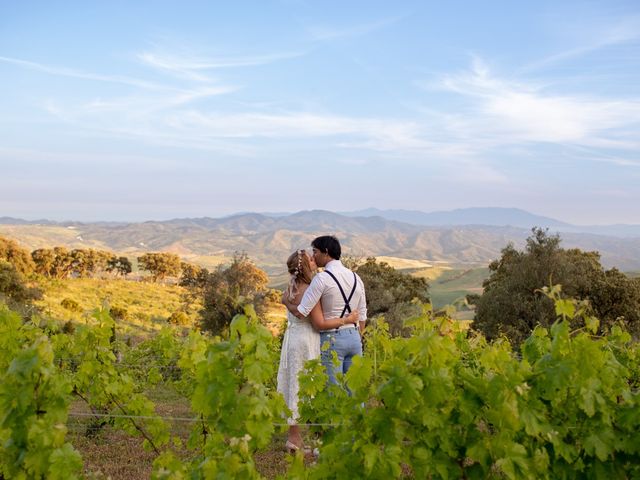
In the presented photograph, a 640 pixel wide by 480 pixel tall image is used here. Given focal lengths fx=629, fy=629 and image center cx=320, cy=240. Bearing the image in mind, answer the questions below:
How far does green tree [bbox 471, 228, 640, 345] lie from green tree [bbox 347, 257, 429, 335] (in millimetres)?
3074

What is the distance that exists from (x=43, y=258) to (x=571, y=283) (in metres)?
42.8

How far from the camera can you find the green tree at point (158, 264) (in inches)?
2461

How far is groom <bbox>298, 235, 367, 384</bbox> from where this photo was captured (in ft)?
19.3

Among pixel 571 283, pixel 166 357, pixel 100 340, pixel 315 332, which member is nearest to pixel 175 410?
pixel 166 357

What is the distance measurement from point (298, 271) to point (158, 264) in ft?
193

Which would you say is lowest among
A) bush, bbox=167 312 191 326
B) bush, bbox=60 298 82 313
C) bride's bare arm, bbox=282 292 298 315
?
bush, bbox=167 312 191 326

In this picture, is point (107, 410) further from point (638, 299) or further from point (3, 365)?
point (638, 299)

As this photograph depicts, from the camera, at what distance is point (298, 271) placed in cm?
602

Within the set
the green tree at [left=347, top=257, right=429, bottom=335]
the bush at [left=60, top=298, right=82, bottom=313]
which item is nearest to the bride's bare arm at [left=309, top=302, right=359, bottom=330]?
the green tree at [left=347, top=257, right=429, bottom=335]

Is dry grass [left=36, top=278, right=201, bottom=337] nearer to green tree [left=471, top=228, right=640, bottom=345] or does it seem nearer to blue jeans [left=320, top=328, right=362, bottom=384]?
green tree [left=471, top=228, right=640, bottom=345]

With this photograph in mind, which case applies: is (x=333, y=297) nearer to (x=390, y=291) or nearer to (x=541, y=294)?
(x=541, y=294)

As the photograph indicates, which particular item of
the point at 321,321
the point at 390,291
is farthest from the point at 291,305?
the point at 390,291

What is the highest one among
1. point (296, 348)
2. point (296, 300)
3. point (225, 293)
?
point (296, 300)

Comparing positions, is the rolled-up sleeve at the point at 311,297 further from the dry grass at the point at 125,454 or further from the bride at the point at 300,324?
the dry grass at the point at 125,454
